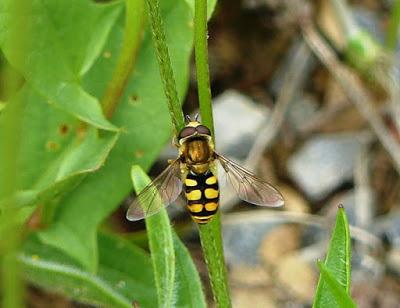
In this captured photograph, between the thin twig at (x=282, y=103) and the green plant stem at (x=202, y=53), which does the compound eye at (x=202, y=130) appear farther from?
the thin twig at (x=282, y=103)

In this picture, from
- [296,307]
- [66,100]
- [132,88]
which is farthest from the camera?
[296,307]

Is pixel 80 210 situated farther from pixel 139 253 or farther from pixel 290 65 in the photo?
pixel 290 65

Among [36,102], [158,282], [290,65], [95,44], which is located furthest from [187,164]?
[290,65]

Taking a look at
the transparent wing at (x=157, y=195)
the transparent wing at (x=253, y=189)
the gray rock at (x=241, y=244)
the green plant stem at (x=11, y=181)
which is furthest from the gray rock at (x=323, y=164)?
the green plant stem at (x=11, y=181)

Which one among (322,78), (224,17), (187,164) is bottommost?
(187,164)

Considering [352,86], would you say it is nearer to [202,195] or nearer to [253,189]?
[253,189]

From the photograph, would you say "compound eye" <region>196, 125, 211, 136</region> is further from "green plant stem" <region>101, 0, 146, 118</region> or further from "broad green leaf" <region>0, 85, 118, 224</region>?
"broad green leaf" <region>0, 85, 118, 224</region>
